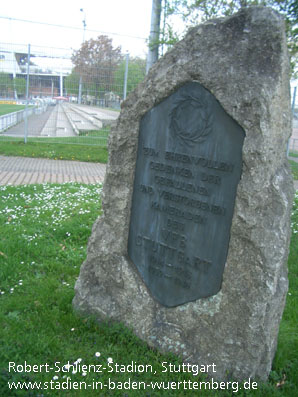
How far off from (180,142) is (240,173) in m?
0.56

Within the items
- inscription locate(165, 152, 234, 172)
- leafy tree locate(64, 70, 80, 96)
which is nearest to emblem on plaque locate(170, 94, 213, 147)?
inscription locate(165, 152, 234, 172)

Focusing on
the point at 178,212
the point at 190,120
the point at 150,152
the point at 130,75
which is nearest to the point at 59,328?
the point at 178,212

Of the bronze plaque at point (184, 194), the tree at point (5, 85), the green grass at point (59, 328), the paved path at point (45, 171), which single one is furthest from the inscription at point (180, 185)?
the tree at point (5, 85)

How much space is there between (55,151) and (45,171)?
2756mm

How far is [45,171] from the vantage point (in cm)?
955

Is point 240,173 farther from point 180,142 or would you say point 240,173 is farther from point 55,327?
point 55,327

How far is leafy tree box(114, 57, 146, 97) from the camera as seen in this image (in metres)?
13.1

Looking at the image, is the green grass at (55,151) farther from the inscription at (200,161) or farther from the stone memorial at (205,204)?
the inscription at (200,161)

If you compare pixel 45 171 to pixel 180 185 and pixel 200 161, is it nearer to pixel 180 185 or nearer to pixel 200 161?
pixel 180 185

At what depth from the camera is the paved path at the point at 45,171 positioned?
8.56m

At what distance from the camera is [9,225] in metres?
5.33

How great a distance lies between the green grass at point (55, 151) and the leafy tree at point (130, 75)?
222 cm

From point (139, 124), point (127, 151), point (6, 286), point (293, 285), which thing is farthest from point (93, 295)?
point (293, 285)

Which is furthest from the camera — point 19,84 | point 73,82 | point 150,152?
point 19,84
